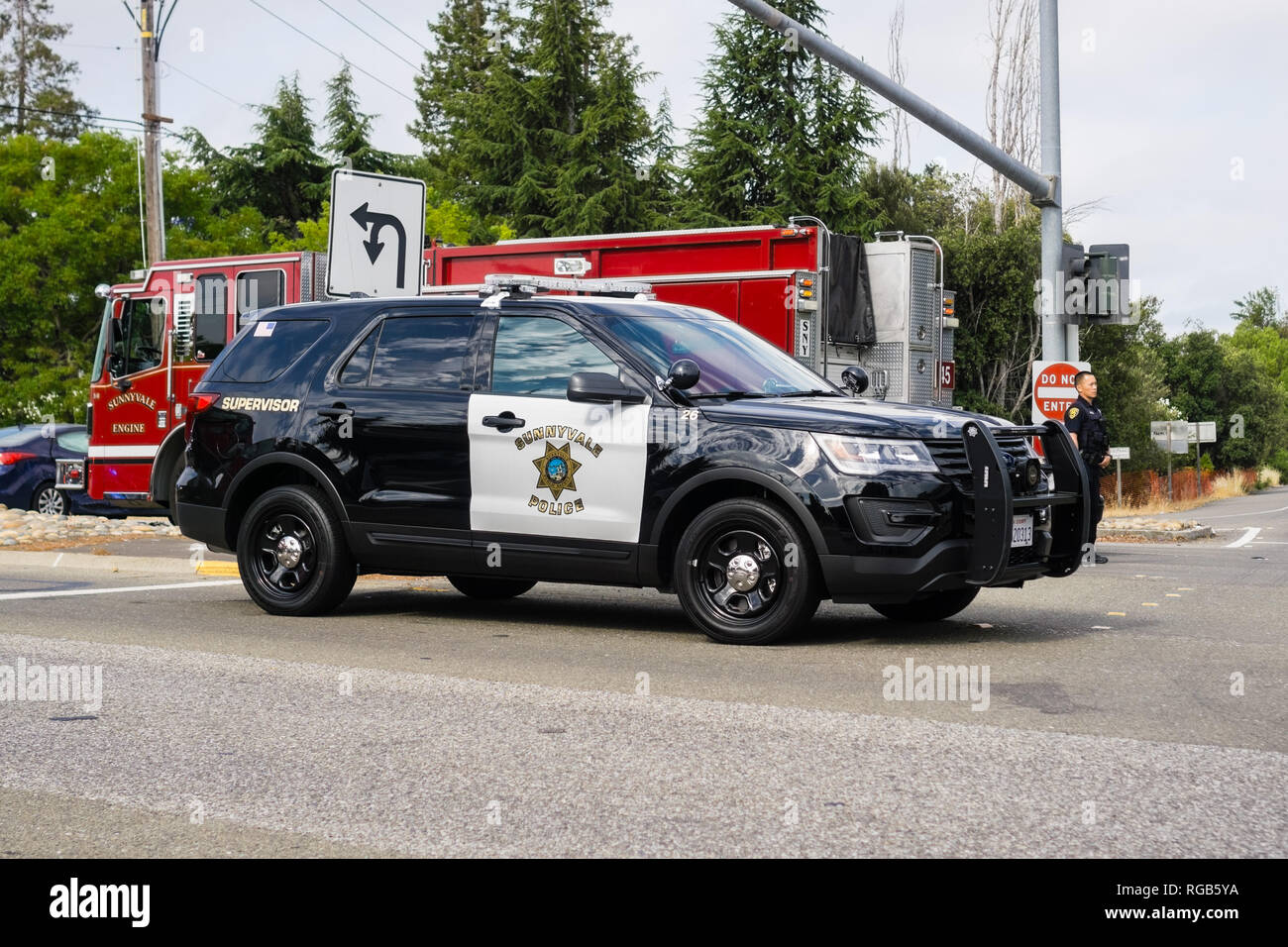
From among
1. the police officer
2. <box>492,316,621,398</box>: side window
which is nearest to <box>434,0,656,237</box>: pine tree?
the police officer

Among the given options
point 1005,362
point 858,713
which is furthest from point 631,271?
point 1005,362

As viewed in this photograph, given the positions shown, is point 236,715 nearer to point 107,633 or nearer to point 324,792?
point 324,792

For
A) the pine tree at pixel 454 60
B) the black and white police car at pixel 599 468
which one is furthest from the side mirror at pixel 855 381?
the pine tree at pixel 454 60

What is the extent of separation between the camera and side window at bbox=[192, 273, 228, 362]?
61.0ft

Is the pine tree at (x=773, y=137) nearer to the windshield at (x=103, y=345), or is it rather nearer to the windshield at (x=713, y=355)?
the windshield at (x=103, y=345)

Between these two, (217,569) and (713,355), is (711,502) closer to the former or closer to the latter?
(713,355)

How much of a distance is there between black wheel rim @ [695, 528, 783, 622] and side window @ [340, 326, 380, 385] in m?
2.65

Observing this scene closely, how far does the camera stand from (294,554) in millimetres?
9953

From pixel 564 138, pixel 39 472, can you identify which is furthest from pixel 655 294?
pixel 564 138

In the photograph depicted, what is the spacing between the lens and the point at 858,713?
6531 mm

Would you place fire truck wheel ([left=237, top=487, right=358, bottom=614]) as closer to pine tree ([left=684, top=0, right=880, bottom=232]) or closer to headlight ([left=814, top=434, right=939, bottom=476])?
headlight ([left=814, top=434, right=939, bottom=476])

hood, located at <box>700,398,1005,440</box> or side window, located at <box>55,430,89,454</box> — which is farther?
side window, located at <box>55,430,89,454</box>

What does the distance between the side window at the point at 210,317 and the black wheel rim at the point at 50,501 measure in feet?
16.3

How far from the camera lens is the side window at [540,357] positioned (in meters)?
9.09
